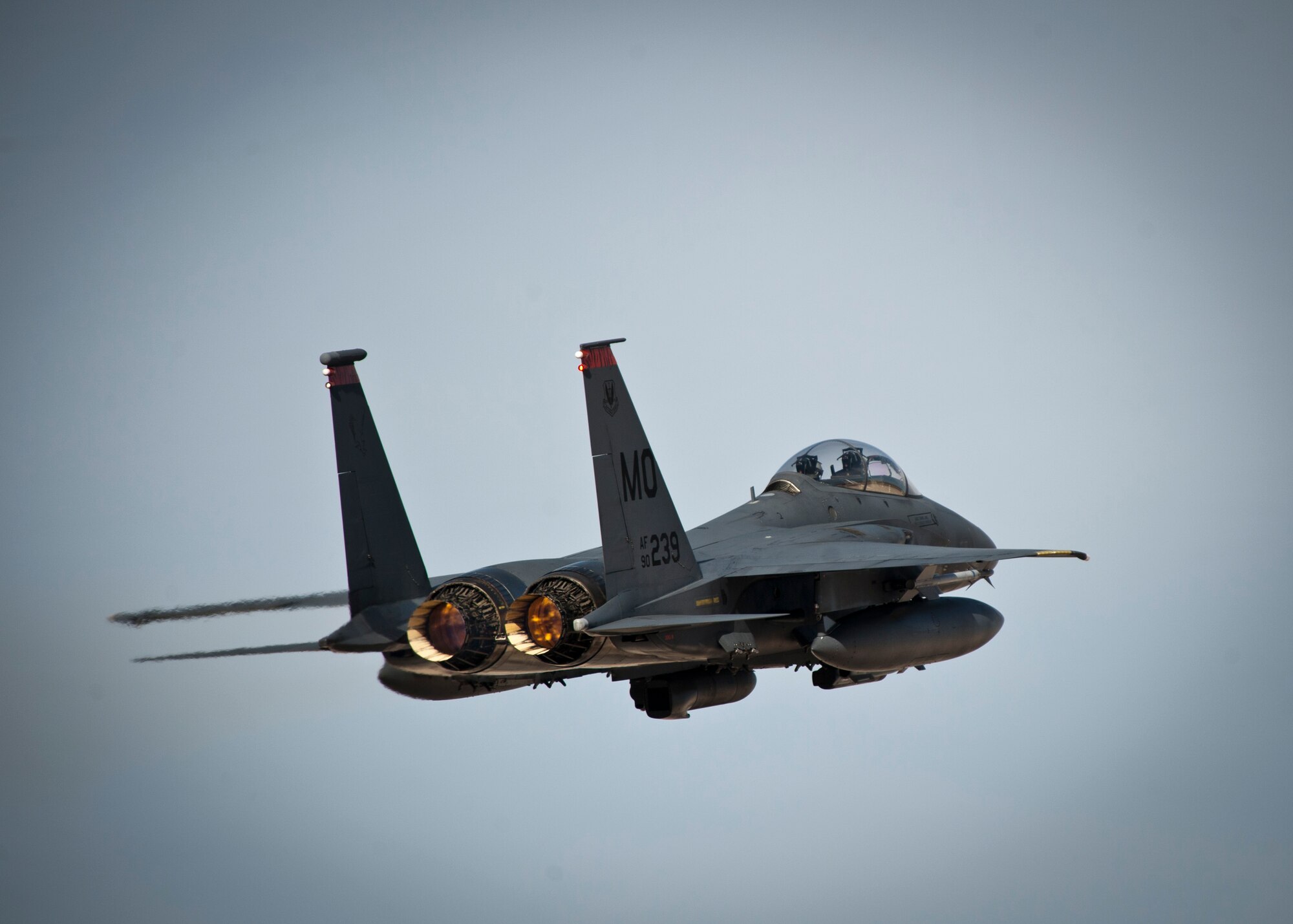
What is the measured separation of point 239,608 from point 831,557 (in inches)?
303

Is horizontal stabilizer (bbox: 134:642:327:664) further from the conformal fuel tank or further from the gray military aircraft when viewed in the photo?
the conformal fuel tank

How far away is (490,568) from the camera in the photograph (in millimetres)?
15883

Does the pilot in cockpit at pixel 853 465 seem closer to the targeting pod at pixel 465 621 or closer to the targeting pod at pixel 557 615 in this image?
the targeting pod at pixel 557 615

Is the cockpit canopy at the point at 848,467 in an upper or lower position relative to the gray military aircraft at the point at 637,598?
upper

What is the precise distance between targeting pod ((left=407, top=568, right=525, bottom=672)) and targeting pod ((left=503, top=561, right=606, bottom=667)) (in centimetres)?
21

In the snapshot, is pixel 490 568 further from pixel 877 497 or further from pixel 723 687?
pixel 877 497

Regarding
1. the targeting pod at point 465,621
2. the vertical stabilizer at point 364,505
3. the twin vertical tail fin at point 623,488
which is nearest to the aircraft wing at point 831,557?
the twin vertical tail fin at point 623,488

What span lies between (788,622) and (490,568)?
13.8 feet

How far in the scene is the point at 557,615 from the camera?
1527 cm

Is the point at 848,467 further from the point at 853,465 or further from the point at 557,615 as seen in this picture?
the point at 557,615

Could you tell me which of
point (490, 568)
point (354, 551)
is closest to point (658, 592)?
point (490, 568)

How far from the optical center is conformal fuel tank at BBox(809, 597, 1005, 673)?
16.8 meters

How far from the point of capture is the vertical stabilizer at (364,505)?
1510 cm

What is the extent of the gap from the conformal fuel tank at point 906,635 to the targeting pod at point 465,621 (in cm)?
416
